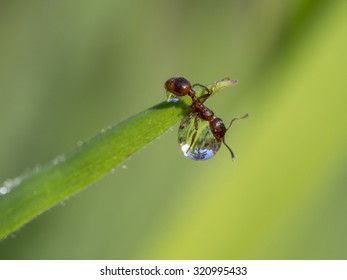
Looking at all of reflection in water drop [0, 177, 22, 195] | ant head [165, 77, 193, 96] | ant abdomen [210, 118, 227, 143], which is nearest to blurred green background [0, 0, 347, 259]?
ant abdomen [210, 118, 227, 143]

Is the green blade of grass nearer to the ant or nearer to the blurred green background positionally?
the ant

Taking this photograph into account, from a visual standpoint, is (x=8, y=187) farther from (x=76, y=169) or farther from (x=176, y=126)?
(x=176, y=126)

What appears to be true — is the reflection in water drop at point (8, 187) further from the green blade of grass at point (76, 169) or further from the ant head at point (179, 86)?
the ant head at point (179, 86)

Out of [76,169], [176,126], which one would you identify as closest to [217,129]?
[176,126]

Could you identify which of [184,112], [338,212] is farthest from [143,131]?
[338,212]
